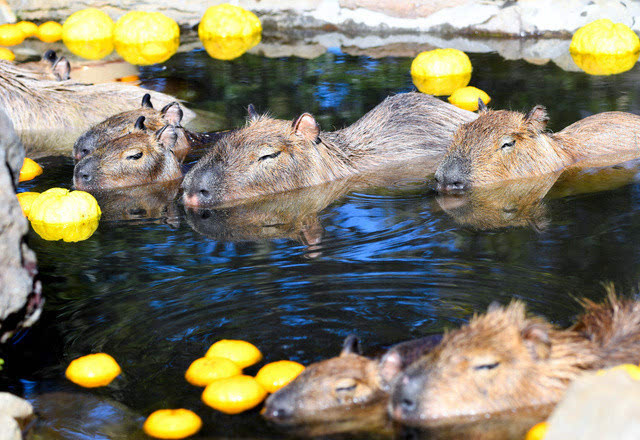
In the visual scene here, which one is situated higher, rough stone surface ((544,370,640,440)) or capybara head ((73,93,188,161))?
rough stone surface ((544,370,640,440))

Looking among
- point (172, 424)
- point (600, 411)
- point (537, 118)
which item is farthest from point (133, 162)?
point (600, 411)

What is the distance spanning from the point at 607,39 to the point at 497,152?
4363 millimetres

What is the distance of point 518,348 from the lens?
352 centimetres

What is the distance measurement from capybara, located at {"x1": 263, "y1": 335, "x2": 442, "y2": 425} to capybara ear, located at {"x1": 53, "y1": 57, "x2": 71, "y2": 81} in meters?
7.09

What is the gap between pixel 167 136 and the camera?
7.71 m

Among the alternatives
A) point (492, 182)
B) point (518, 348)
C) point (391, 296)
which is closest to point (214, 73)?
point (492, 182)

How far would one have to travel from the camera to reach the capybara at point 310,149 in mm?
6941

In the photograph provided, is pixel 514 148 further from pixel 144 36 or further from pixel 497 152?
pixel 144 36

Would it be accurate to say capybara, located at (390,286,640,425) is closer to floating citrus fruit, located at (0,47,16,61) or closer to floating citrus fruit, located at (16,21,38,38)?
floating citrus fruit, located at (0,47,16,61)

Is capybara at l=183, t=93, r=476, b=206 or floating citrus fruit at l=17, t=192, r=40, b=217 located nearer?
floating citrus fruit at l=17, t=192, r=40, b=217

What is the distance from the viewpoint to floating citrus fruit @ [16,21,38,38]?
12.9 m

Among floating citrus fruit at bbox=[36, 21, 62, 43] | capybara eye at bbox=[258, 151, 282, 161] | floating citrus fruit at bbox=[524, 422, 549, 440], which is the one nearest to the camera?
floating citrus fruit at bbox=[524, 422, 549, 440]

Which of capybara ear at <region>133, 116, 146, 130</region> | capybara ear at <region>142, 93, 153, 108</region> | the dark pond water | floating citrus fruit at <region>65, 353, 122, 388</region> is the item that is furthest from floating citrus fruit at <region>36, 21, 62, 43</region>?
floating citrus fruit at <region>65, 353, 122, 388</region>

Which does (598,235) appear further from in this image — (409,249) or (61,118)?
(61,118)
